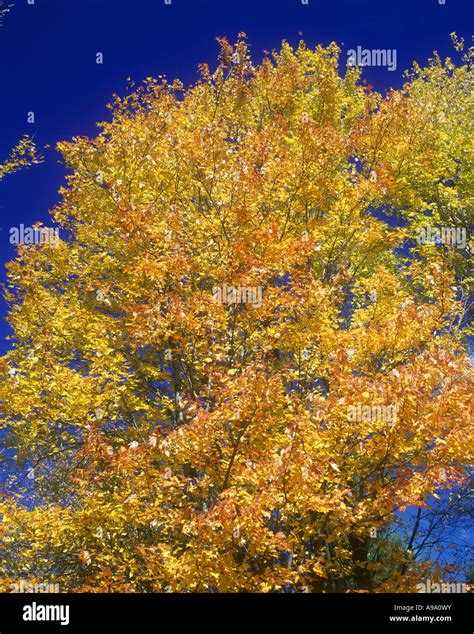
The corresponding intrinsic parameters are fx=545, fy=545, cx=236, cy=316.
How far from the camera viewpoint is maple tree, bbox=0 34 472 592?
8.71 metres

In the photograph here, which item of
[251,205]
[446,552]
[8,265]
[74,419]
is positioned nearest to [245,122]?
[251,205]

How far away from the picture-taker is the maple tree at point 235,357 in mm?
8711

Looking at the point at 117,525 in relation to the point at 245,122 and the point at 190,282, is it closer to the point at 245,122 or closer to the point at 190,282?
the point at 190,282

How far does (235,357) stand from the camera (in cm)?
1225
